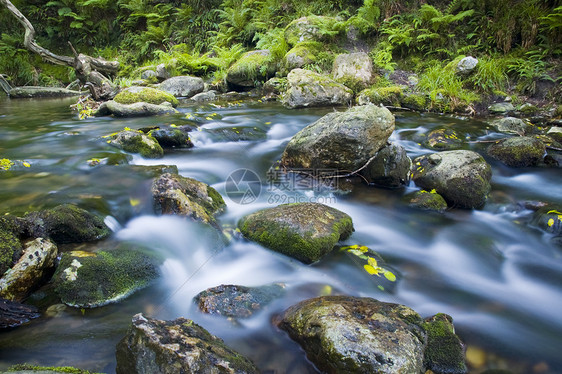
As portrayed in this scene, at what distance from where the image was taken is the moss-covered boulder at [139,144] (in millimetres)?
5438

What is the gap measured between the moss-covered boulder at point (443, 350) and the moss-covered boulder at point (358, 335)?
0.22 ft

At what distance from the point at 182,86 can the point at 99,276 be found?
1082 cm

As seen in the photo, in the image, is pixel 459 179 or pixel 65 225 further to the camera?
pixel 459 179

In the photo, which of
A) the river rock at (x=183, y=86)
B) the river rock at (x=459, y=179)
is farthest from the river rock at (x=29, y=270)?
the river rock at (x=183, y=86)

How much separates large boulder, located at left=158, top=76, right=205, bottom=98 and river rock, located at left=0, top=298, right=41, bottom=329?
1086cm

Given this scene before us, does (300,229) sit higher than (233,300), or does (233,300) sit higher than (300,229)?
(300,229)

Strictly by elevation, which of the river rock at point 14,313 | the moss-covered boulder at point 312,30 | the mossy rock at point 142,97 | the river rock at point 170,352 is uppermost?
the moss-covered boulder at point 312,30

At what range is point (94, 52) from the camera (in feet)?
69.5

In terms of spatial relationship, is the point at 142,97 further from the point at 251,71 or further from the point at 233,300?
the point at 233,300

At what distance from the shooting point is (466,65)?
8.98m

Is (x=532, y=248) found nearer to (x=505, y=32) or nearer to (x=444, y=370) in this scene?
(x=444, y=370)

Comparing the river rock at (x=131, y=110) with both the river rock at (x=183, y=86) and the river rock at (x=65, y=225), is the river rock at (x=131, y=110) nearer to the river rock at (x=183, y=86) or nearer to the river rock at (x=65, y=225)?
the river rock at (x=183, y=86)

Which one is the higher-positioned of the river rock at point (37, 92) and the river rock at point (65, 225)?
the river rock at point (37, 92)

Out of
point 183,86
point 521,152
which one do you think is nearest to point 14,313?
point 521,152
